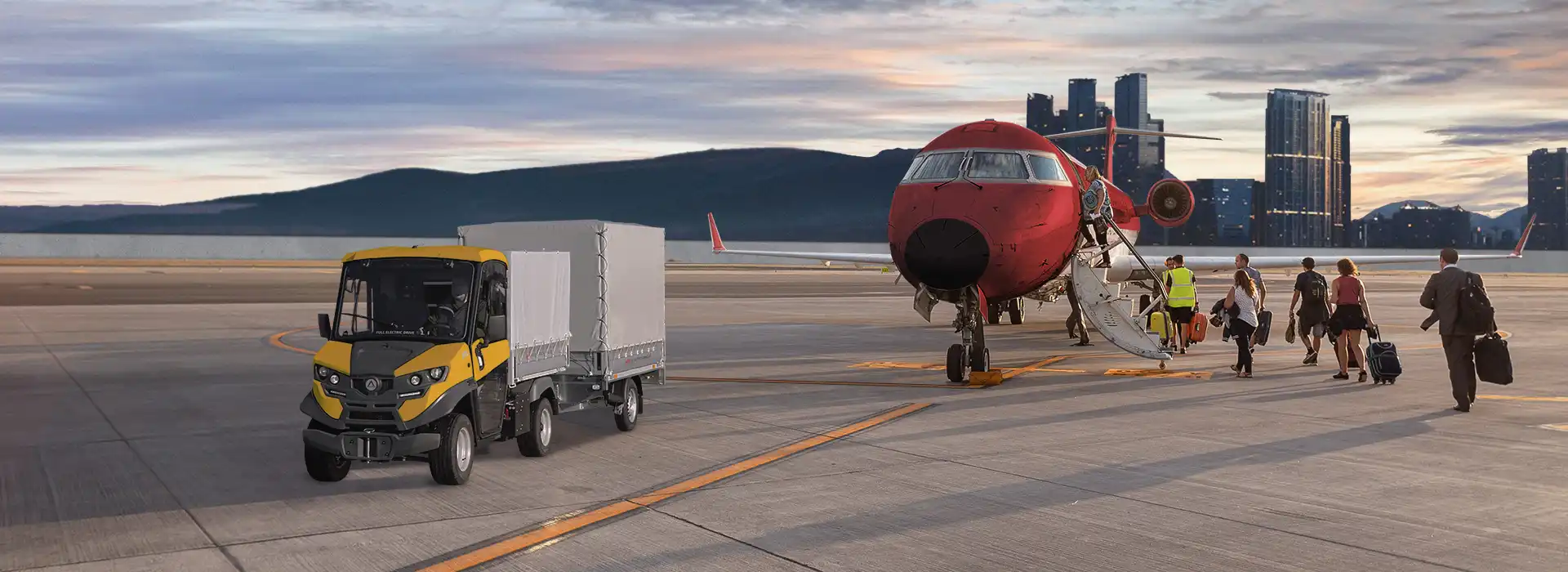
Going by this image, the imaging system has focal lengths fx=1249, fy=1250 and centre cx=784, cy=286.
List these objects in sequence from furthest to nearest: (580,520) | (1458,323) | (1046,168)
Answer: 1. (1046,168)
2. (1458,323)
3. (580,520)

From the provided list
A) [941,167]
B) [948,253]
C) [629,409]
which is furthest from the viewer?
[941,167]

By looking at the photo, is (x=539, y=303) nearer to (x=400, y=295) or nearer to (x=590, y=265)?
(x=590, y=265)

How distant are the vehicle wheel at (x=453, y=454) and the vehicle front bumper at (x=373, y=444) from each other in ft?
0.42

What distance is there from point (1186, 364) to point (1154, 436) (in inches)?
358

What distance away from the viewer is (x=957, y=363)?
709 inches

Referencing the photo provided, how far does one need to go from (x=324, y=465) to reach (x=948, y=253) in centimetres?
920

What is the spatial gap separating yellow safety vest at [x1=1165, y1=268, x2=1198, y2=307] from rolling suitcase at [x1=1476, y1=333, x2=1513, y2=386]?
7965mm

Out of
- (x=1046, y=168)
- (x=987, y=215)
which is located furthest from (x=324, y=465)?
(x=1046, y=168)

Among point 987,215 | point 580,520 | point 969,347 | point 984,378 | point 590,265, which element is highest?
point 987,215

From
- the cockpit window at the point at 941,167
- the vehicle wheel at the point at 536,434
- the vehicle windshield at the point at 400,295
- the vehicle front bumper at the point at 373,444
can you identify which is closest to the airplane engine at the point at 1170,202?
the cockpit window at the point at 941,167

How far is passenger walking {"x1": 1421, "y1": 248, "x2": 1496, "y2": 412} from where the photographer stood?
14602 mm

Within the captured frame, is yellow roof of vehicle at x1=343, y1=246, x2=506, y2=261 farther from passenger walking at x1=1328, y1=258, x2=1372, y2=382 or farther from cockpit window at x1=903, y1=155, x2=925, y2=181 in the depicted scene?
passenger walking at x1=1328, y1=258, x2=1372, y2=382

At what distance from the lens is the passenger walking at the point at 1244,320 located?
1898 cm

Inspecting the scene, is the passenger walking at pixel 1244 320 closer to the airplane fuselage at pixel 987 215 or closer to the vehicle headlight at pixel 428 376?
the airplane fuselage at pixel 987 215
